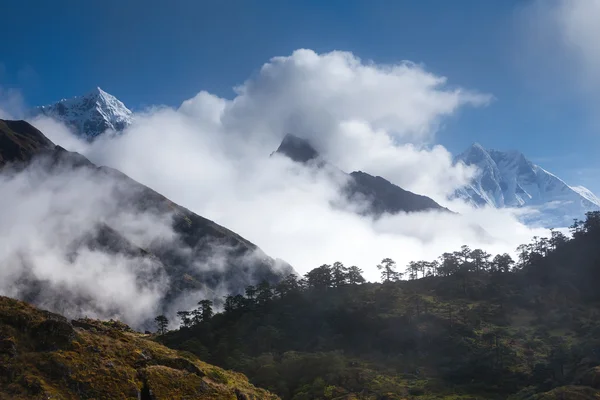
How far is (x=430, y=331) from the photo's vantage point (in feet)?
406

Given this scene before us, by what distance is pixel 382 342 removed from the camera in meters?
127

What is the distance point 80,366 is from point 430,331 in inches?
4456

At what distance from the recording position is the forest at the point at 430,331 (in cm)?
9262

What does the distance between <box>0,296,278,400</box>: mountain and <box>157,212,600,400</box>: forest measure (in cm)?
5925

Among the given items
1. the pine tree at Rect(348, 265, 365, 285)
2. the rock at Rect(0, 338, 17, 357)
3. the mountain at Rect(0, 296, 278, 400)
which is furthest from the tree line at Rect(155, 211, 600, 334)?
the rock at Rect(0, 338, 17, 357)

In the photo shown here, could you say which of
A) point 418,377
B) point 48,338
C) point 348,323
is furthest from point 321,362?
point 48,338

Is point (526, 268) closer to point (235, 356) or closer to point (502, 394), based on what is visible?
point (502, 394)

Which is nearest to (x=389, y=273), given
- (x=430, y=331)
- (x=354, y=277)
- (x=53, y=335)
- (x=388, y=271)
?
(x=388, y=271)

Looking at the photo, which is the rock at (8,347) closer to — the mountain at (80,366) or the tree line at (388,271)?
the mountain at (80,366)

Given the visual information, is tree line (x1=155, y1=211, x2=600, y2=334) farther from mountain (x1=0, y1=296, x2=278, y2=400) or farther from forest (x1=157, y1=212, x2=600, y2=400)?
mountain (x1=0, y1=296, x2=278, y2=400)

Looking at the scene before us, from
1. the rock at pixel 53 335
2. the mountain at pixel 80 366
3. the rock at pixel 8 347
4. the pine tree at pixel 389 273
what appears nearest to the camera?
the mountain at pixel 80 366

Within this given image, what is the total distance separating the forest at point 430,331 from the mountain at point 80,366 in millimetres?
59254

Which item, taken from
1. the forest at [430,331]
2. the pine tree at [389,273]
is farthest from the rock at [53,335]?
the pine tree at [389,273]

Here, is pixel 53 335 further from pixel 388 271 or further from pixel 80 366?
pixel 388 271
